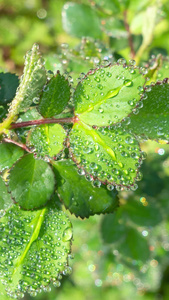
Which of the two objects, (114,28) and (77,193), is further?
(114,28)

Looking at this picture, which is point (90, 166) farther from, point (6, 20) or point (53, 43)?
point (6, 20)

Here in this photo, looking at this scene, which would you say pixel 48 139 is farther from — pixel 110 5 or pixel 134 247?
pixel 134 247

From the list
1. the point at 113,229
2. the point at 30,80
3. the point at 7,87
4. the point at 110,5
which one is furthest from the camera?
the point at 113,229

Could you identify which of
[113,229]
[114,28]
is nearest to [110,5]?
[114,28]

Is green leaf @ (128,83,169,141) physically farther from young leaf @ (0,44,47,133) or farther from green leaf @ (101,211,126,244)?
green leaf @ (101,211,126,244)

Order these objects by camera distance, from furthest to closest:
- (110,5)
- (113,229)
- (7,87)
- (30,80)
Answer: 1. (113,229)
2. (110,5)
3. (7,87)
4. (30,80)

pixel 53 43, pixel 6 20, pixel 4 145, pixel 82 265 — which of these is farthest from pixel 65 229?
pixel 6 20

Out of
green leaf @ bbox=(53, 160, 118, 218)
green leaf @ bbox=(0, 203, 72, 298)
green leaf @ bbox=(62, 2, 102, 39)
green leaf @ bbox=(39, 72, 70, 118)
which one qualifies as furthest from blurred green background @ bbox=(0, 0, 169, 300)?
green leaf @ bbox=(0, 203, 72, 298)
